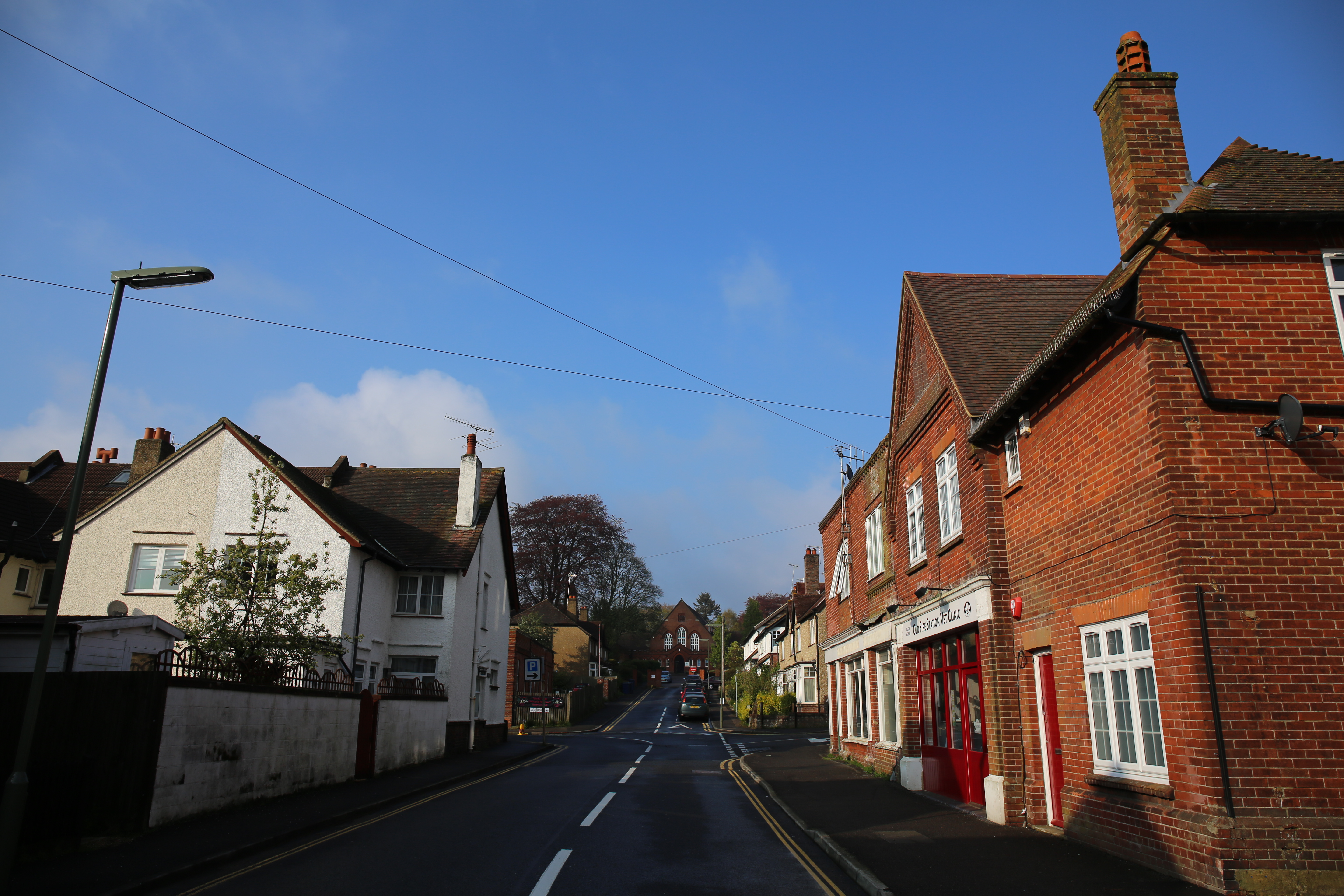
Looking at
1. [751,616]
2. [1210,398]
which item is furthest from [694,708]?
[751,616]

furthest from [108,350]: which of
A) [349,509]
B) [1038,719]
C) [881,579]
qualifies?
[349,509]

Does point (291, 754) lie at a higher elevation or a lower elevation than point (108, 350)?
lower

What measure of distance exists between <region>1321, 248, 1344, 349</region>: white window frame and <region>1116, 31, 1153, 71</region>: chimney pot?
320 cm

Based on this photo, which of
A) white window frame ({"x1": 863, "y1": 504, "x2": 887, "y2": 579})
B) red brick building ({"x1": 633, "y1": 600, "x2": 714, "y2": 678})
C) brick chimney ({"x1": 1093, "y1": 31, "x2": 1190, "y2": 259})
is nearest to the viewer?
brick chimney ({"x1": 1093, "y1": 31, "x2": 1190, "y2": 259})

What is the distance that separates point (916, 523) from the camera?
1666 centimetres

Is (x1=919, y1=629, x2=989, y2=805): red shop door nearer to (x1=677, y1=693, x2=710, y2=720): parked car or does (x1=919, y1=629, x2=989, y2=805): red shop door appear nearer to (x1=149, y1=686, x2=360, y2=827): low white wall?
(x1=149, y1=686, x2=360, y2=827): low white wall

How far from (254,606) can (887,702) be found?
13.6m

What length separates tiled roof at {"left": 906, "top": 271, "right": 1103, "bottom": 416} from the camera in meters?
13.6

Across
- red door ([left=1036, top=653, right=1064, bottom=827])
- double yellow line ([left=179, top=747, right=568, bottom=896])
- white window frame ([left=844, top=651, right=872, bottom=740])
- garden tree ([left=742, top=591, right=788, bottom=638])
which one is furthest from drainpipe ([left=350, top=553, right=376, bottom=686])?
garden tree ([left=742, top=591, right=788, bottom=638])

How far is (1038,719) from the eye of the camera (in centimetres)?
1130

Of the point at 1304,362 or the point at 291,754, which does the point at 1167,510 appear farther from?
the point at 291,754

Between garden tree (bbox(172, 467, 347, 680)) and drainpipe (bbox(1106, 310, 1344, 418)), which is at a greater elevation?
drainpipe (bbox(1106, 310, 1344, 418))

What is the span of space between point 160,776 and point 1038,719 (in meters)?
11.5

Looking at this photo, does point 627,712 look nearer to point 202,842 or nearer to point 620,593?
point 620,593
